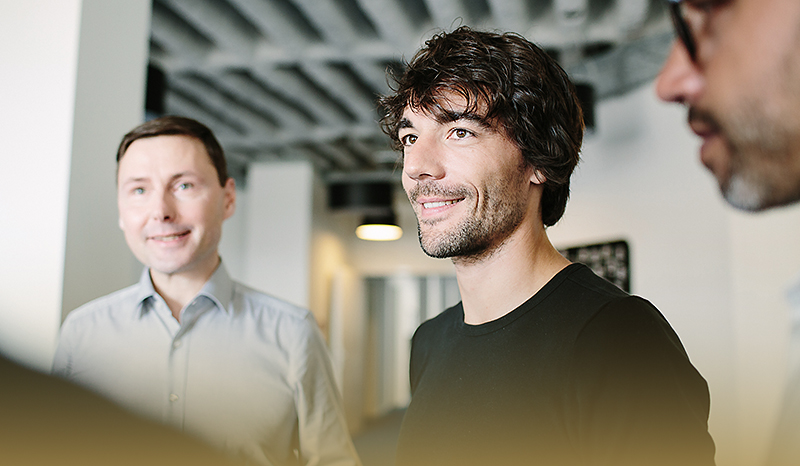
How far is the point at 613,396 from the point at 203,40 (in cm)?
446

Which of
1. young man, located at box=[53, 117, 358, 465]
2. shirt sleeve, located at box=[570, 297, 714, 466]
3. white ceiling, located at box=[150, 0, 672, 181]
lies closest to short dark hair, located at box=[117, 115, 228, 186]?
young man, located at box=[53, 117, 358, 465]

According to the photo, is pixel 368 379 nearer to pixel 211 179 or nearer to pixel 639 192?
pixel 639 192

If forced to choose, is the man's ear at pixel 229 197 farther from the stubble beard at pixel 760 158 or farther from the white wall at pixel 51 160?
the stubble beard at pixel 760 158

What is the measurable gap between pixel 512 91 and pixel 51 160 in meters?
1.41

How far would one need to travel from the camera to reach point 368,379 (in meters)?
10.4

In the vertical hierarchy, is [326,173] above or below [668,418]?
above

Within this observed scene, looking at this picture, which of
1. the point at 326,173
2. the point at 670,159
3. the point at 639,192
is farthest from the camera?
the point at 326,173

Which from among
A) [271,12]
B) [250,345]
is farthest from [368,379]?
[250,345]

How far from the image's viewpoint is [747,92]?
38 centimetres

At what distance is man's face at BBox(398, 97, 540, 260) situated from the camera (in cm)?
135

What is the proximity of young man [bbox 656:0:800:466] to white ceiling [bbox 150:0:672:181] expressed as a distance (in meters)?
3.34

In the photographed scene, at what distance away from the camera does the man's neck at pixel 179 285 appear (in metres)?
1.72

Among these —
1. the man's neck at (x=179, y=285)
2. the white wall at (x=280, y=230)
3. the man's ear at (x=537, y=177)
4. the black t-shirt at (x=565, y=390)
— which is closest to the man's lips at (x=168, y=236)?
the man's neck at (x=179, y=285)

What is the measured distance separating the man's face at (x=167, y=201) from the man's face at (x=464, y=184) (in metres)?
0.61
